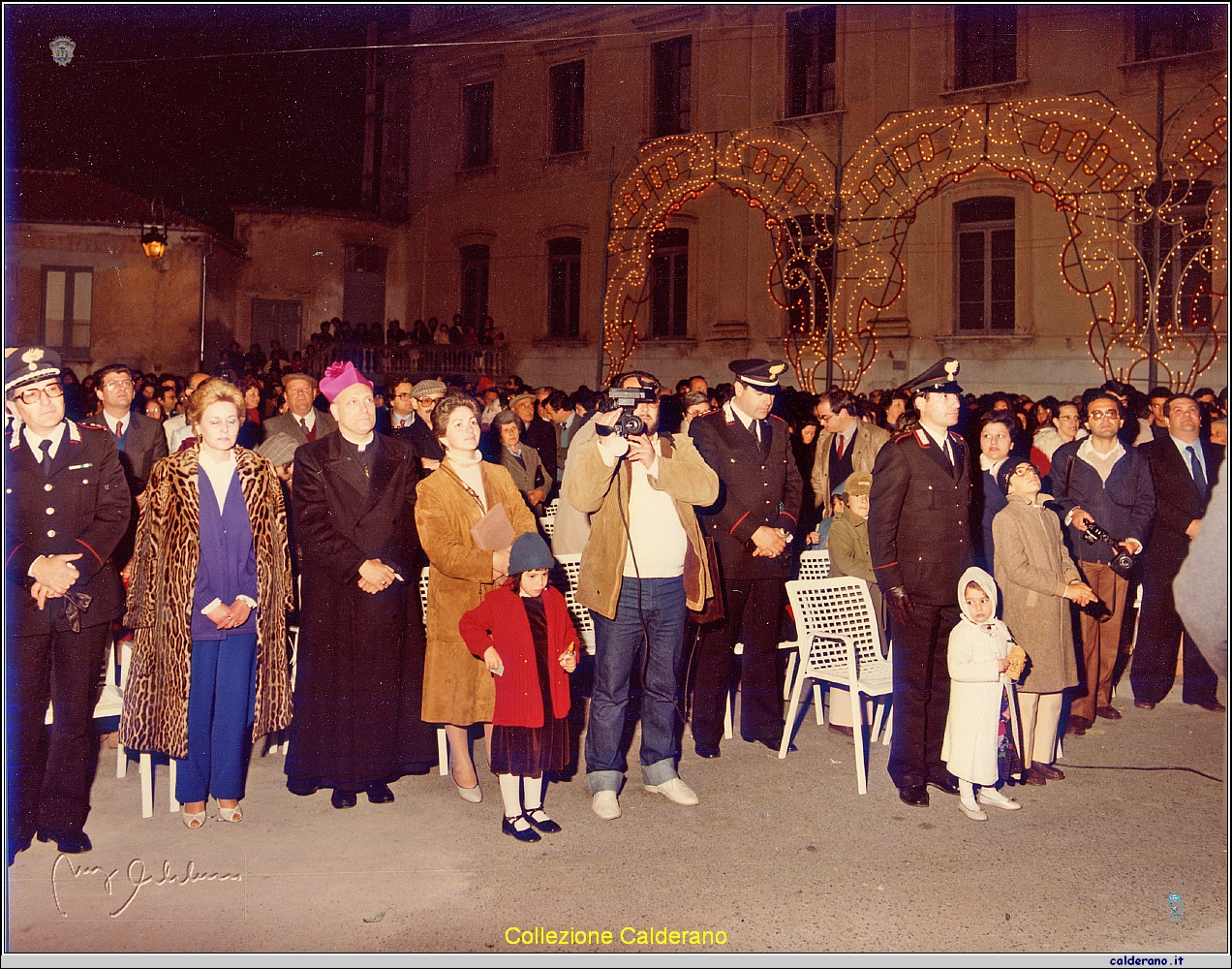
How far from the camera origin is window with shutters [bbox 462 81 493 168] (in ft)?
75.2

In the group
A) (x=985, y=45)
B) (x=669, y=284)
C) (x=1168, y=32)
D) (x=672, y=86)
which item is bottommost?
(x=669, y=284)

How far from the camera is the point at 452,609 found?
16.8 ft

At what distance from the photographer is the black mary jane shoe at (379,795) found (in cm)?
517

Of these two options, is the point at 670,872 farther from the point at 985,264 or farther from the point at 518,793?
the point at 985,264

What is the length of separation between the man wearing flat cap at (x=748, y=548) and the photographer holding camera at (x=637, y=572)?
719 millimetres

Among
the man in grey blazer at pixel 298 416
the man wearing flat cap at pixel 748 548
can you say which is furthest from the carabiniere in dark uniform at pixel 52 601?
the man wearing flat cap at pixel 748 548

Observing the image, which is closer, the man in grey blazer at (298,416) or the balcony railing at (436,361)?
the man in grey blazer at (298,416)

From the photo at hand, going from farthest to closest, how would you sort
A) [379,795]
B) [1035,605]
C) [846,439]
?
[846,439] → [1035,605] → [379,795]

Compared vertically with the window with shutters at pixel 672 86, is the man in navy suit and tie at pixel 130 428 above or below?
below

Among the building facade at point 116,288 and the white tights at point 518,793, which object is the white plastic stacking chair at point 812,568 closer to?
the white tights at point 518,793

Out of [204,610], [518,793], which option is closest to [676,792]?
[518,793]

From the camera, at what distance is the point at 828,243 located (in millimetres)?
17828

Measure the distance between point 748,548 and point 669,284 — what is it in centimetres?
1519
